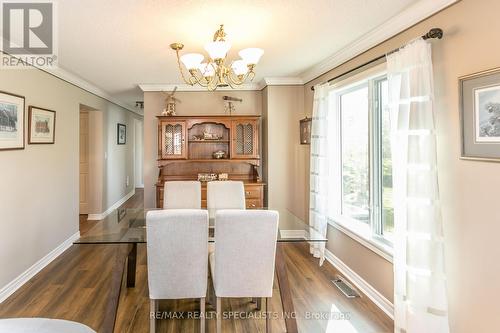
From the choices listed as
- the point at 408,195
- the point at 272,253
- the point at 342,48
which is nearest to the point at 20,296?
the point at 272,253

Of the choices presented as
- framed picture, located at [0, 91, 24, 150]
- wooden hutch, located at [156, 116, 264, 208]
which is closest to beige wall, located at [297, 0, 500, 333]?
wooden hutch, located at [156, 116, 264, 208]

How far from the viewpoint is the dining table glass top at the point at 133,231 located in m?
2.29

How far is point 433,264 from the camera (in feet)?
6.65

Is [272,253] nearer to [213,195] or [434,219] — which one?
[434,219]

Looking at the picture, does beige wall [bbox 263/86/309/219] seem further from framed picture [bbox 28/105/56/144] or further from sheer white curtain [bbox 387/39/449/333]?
framed picture [bbox 28/105/56/144]

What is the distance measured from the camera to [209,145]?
5.02 metres

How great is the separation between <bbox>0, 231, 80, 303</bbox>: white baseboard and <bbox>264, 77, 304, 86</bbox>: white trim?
11.8ft

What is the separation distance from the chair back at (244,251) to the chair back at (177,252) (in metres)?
0.11

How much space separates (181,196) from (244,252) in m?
1.46

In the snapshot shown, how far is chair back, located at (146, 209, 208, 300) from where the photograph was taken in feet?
6.66

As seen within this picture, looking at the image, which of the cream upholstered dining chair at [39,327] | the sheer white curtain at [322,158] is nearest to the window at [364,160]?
the sheer white curtain at [322,158]

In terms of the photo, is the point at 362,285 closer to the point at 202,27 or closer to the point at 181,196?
the point at 181,196

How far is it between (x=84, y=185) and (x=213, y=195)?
12.6ft

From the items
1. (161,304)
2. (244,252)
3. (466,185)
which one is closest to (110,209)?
(161,304)
